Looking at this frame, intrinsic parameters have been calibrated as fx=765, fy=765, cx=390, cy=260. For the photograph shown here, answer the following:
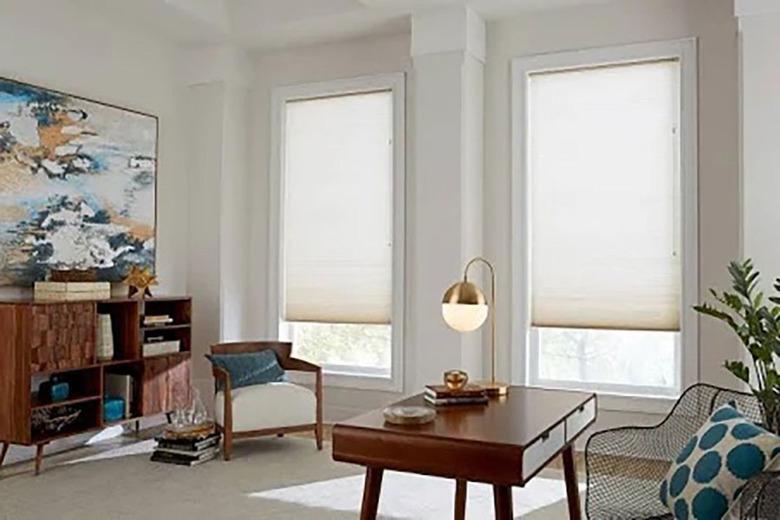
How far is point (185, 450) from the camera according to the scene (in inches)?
189

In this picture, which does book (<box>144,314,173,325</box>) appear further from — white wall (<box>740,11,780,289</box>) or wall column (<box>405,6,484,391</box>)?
white wall (<box>740,11,780,289</box>)

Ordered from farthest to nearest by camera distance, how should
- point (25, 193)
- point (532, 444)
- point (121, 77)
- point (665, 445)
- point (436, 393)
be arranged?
1. point (121, 77)
2. point (25, 193)
3. point (436, 393)
4. point (665, 445)
5. point (532, 444)

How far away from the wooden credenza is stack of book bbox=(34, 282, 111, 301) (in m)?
0.08

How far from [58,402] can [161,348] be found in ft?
3.10

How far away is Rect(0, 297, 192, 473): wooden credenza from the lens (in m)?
4.49

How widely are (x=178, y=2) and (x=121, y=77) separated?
727 millimetres

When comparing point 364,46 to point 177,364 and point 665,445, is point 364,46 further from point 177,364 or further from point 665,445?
point 665,445

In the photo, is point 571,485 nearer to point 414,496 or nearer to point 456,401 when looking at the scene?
point 456,401

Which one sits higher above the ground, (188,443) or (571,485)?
(571,485)

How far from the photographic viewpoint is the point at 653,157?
5.15 metres

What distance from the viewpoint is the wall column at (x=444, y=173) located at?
5.40 m

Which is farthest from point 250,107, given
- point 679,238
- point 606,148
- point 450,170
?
point 679,238

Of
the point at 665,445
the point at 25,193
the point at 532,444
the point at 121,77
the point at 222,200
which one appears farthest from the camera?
the point at 222,200

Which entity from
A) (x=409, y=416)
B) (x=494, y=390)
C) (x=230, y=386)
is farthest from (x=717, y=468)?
(x=230, y=386)
